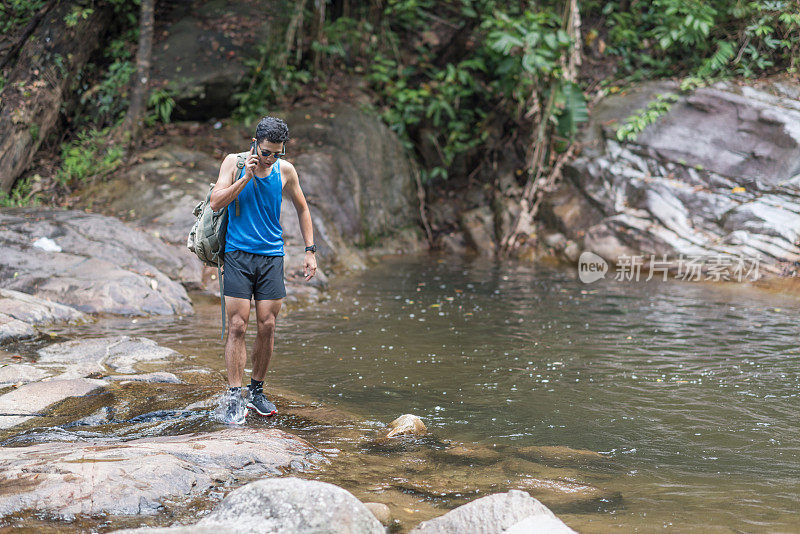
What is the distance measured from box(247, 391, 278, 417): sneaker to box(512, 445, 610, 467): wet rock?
1.71m

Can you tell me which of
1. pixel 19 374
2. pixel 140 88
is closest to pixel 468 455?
pixel 19 374

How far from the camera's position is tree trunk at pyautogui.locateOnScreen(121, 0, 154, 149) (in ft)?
40.8

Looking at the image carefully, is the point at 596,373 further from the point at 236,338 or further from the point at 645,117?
the point at 645,117

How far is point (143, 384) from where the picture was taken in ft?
17.7

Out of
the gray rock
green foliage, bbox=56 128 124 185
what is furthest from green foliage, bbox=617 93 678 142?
the gray rock

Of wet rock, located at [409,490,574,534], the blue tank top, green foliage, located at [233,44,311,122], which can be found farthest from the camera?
green foliage, located at [233,44,311,122]

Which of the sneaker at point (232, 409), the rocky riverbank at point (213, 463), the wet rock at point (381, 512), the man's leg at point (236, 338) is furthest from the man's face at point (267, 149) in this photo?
the wet rock at point (381, 512)

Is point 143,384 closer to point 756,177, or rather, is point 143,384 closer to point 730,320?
point 730,320

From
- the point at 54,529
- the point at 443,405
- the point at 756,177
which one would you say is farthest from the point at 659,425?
the point at 756,177

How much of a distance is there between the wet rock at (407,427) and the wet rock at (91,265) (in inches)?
179

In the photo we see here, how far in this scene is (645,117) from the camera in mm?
13867

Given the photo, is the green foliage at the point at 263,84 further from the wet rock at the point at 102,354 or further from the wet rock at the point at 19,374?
the wet rock at the point at 19,374

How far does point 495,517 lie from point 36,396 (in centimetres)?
340

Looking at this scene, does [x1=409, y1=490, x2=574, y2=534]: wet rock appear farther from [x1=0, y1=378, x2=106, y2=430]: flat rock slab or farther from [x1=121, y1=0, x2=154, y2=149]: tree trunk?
[x1=121, y1=0, x2=154, y2=149]: tree trunk
